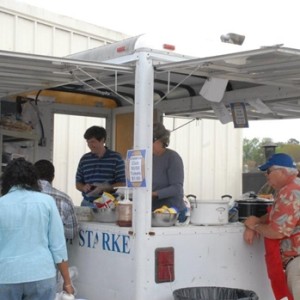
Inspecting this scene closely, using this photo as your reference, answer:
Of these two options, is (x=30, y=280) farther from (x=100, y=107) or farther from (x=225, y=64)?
(x=100, y=107)

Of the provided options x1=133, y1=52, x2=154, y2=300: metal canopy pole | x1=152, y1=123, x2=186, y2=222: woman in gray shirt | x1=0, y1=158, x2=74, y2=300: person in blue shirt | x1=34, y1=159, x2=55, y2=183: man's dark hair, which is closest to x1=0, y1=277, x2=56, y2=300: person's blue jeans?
x1=0, y1=158, x2=74, y2=300: person in blue shirt

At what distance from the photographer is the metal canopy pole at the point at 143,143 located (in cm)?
405

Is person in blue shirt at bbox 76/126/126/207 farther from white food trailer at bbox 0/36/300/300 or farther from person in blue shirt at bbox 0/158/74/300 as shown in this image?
person in blue shirt at bbox 0/158/74/300

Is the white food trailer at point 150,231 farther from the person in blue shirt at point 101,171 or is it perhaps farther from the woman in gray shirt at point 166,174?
the person in blue shirt at point 101,171

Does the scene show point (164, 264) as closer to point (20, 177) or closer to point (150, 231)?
point (150, 231)

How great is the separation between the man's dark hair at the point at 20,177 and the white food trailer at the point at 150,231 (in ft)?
2.39

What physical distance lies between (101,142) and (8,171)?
202 cm

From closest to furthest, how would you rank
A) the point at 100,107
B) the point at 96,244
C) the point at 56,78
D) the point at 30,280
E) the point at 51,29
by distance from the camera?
the point at 30,280 < the point at 96,244 < the point at 56,78 < the point at 100,107 < the point at 51,29

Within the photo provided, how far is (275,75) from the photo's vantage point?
184 inches

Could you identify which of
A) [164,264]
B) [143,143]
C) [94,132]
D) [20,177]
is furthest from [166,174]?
[20,177]

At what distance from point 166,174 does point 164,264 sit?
1.21 metres

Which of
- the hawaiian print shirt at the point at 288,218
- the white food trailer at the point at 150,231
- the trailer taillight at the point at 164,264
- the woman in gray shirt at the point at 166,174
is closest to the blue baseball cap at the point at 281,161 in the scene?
the hawaiian print shirt at the point at 288,218

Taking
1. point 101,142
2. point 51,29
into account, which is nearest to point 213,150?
point 51,29

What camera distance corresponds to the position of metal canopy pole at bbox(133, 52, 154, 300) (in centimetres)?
405
